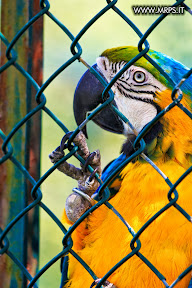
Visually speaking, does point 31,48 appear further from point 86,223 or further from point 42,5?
point 86,223

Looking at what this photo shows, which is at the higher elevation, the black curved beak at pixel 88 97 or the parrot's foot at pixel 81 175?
the black curved beak at pixel 88 97

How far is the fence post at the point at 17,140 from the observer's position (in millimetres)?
1297

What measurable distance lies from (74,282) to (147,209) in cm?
34

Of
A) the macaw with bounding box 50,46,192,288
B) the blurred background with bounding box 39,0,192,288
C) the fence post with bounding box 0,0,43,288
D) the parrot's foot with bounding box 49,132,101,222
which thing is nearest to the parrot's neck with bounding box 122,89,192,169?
the macaw with bounding box 50,46,192,288

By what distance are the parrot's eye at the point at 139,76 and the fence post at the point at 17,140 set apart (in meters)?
0.31

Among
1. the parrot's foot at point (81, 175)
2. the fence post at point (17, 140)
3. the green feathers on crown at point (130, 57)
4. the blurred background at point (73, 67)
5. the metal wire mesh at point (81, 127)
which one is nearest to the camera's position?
the metal wire mesh at point (81, 127)

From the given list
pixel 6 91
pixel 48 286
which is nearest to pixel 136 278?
pixel 6 91

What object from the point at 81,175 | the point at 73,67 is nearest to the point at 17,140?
the point at 81,175

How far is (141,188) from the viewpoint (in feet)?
4.45

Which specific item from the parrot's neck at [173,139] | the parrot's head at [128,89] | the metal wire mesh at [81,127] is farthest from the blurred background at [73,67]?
the metal wire mesh at [81,127]

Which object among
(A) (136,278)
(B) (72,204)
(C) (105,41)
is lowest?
(A) (136,278)

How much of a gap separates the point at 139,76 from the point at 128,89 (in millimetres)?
54

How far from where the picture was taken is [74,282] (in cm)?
Answer: 146

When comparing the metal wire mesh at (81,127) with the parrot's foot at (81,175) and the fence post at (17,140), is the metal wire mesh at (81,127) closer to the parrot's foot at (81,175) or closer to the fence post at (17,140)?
the parrot's foot at (81,175)
